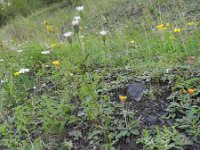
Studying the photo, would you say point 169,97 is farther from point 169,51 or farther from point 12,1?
point 12,1

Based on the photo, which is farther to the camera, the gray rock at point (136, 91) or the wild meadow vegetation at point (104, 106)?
the gray rock at point (136, 91)

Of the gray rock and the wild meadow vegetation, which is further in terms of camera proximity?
the gray rock

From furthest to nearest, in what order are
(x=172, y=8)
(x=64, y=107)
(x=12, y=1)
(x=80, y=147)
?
(x=12, y=1) → (x=172, y=8) → (x=64, y=107) → (x=80, y=147)

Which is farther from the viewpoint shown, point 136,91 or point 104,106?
point 136,91

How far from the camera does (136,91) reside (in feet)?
6.56

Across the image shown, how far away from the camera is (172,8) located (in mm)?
6410

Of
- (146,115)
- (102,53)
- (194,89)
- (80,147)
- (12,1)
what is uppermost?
(12,1)

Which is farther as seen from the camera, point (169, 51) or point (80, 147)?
point (169, 51)

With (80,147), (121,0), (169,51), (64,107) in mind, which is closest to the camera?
(80,147)

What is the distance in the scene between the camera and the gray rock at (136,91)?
1951 mm

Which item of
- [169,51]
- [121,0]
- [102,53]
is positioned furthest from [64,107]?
[121,0]

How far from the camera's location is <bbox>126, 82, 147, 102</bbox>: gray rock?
1.95m

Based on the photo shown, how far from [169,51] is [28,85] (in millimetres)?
1385

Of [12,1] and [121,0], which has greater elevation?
[12,1]
